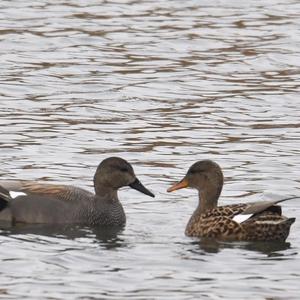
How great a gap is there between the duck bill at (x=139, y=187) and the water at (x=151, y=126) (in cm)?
17

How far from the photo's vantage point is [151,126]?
1839 centimetres

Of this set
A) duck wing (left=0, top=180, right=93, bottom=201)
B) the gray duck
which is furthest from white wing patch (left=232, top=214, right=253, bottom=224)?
duck wing (left=0, top=180, right=93, bottom=201)

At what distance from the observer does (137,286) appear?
37.6 feet

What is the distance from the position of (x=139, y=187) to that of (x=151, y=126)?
3.91 metres

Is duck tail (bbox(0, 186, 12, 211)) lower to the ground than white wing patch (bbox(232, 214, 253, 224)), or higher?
higher

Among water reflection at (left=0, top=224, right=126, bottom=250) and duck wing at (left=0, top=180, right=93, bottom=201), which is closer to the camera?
water reflection at (left=0, top=224, right=126, bottom=250)

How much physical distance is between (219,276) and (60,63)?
10804 millimetres

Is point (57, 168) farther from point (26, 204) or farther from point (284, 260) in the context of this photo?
point (284, 260)

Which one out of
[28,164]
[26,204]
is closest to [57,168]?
[28,164]

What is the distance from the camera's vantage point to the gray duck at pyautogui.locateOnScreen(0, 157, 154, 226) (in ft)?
46.5

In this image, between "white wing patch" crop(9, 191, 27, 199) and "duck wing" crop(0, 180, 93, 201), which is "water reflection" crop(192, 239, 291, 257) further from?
"white wing patch" crop(9, 191, 27, 199)

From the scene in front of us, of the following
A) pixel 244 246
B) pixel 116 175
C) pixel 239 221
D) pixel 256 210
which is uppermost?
pixel 116 175

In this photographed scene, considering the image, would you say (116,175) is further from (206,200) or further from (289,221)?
(289,221)

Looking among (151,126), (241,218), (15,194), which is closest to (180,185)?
(241,218)
